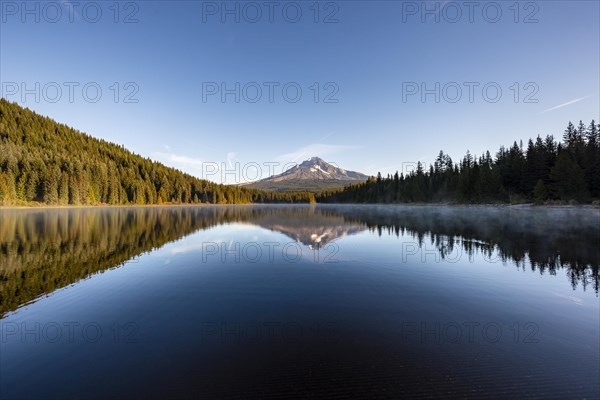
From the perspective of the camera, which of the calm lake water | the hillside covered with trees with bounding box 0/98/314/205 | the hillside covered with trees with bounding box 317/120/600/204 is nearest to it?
the calm lake water

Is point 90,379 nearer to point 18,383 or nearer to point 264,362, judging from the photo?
point 18,383

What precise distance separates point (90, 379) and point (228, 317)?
14.6ft

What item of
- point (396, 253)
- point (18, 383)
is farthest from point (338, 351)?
point (396, 253)

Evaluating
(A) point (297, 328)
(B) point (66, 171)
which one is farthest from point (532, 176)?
(B) point (66, 171)

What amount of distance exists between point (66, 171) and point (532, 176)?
182 metres

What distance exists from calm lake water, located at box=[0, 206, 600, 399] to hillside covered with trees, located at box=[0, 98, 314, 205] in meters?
116

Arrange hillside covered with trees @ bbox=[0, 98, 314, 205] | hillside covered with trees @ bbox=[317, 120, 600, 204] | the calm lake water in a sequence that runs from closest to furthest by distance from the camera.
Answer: the calm lake water
hillside covered with trees @ bbox=[317, 120, 600, 204]
hillside covered with trees @ bbox=[0, 98, 314, 205]

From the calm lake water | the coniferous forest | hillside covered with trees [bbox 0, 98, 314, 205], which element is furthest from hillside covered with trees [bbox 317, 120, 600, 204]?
hillside covered with trees [bbox 0, 98, 314, 205]

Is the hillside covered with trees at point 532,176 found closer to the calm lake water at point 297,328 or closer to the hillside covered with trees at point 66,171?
the calm lake water at point 297,328

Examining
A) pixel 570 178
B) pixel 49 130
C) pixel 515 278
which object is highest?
pixel 49 130

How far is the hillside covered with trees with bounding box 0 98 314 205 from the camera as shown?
101m

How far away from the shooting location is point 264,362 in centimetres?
697

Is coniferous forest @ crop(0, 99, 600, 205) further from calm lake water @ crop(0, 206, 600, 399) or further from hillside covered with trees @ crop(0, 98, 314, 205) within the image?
calm lake water @ crop(0, 206, 600, 399)

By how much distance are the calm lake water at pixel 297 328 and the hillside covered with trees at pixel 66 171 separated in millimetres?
115965
